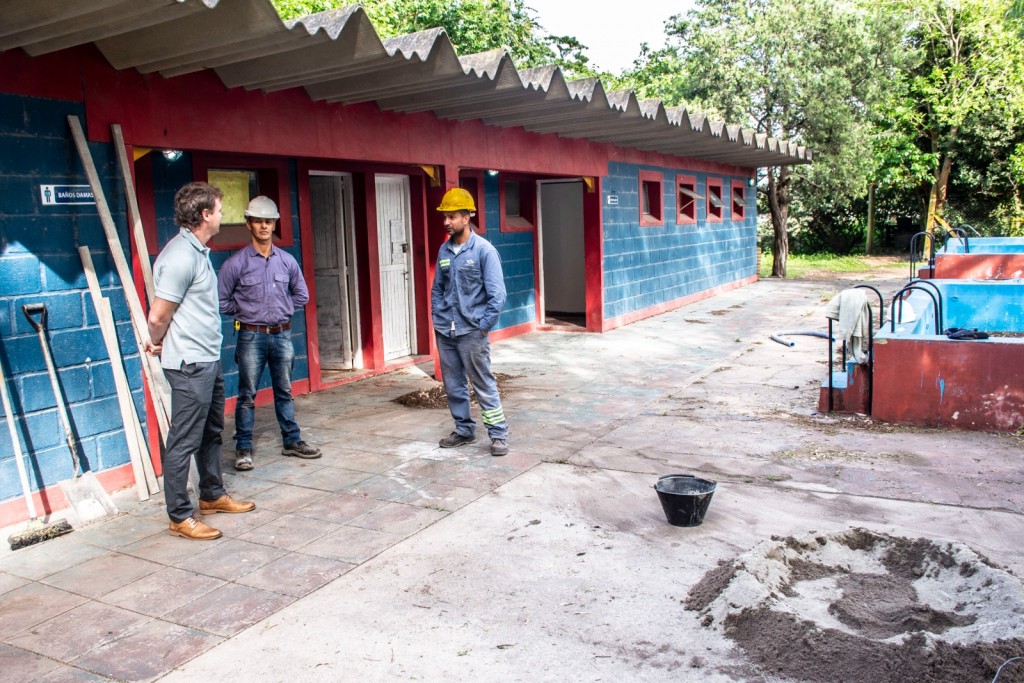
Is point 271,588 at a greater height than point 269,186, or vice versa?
point 269,186

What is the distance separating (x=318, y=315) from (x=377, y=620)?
638 centimetres

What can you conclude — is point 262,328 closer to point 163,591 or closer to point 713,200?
point 163,591

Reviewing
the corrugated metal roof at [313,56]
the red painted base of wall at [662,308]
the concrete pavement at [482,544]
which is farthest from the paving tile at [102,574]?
the red painted base of wall at [662,308]

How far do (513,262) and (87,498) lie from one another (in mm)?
8118

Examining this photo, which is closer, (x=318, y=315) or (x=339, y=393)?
(x=339, y=393)

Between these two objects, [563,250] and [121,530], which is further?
[563,250]

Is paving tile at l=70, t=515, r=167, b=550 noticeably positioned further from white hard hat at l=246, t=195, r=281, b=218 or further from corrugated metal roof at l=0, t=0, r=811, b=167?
corrugated metal roof at l=0, t=0, r=811, b=167

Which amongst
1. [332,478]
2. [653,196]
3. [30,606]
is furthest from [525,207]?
[30,606]

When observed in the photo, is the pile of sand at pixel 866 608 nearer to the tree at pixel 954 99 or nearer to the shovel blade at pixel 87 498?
the shovel blade at pixel 87 498

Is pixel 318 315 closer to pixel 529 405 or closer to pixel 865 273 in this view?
pixel 529 405

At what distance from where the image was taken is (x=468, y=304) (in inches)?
244

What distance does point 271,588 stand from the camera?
4.07 m

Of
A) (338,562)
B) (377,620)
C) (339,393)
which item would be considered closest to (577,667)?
(377,620)

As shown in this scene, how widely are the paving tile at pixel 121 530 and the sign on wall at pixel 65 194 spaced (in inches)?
77.1
